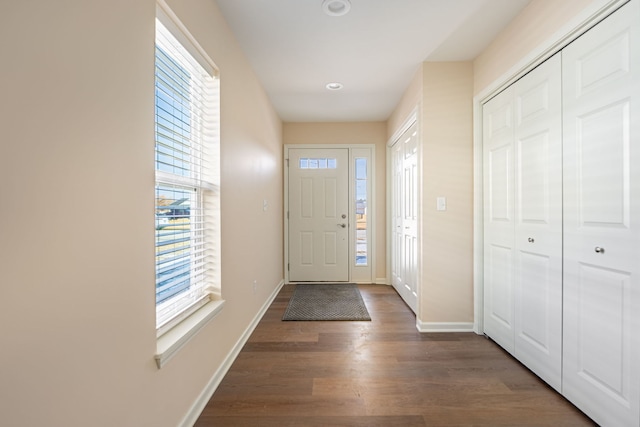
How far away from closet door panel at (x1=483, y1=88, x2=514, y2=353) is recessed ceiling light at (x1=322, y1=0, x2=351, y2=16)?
130cm

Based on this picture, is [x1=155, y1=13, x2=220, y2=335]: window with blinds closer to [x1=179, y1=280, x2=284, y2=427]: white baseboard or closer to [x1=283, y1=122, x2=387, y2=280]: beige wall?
[x1=179, y1=280, x2=284, y2=427]: white baseboard

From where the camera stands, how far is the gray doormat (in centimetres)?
308

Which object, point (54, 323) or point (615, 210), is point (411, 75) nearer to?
point (615, 210)

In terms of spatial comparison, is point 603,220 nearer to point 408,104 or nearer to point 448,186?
point 448,186

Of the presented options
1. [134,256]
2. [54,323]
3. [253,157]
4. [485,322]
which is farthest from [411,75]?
[54,323]

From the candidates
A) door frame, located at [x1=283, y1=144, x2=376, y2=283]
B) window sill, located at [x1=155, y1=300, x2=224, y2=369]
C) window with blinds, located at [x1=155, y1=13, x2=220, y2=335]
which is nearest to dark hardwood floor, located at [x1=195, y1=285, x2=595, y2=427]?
window sill, located at [x1=155, y1=300, x2=224, y2=369]

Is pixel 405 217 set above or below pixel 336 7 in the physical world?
below

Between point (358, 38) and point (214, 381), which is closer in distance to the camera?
point (214, 381)

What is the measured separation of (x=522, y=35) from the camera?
6.54 feet

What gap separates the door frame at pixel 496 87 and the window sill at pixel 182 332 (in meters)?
2.11

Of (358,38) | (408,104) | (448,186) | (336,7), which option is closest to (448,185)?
(448,186)

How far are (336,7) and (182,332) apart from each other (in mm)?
2054

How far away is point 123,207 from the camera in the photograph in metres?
1.05

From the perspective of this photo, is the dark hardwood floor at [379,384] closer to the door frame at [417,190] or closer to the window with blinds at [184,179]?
the door frame at [417,190]
